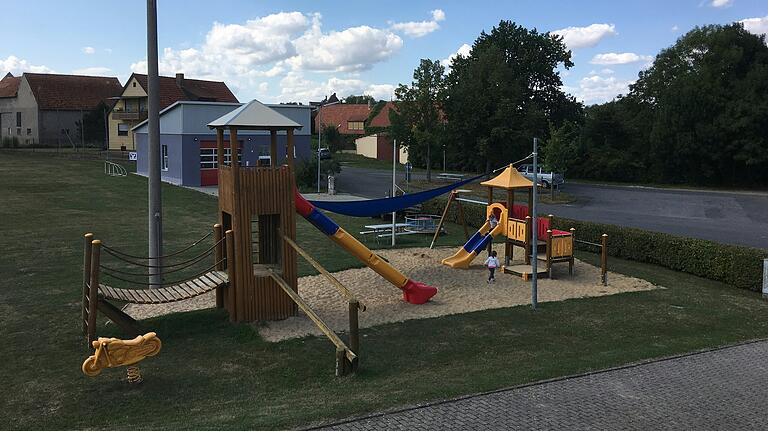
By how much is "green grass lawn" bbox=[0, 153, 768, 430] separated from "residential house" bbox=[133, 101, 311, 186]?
63.8 ft

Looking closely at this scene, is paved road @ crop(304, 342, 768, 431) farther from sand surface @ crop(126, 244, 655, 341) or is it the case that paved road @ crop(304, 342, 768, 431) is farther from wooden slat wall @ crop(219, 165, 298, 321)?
wooden slat wall @ crop(219, 165, 298, 321)

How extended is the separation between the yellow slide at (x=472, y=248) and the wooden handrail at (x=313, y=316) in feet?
20.6

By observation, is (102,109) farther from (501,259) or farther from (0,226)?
(501,259)

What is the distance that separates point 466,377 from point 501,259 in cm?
972

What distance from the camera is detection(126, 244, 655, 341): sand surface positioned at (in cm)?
1166

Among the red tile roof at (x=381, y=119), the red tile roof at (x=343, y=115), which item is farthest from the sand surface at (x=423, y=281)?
the red tile roof at (x=343, y=115)

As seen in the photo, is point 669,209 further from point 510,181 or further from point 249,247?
point 249,247

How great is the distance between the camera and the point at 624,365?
8.99m

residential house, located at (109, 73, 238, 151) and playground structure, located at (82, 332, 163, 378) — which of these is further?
residential house, located at (109, 73, 238, 151)

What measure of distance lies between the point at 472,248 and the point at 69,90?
2372 inches

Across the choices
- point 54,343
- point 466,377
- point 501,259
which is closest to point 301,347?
point 466,377

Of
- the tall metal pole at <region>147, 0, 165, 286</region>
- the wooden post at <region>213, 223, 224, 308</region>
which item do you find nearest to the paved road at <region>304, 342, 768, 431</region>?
the wooden post at <region>213, 223, 224, 308</region>

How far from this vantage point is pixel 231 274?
11.1 metres

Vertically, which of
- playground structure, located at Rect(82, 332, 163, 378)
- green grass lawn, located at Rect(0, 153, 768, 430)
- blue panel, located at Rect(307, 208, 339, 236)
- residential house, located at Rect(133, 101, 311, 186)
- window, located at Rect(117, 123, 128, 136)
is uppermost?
window, located at Rect(117, 123, 128, 136)
